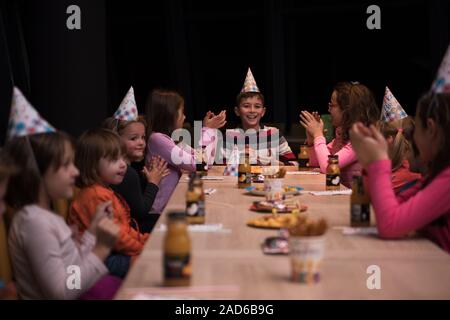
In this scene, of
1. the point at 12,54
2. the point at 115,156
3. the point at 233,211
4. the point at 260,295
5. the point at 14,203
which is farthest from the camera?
the point at 12,54

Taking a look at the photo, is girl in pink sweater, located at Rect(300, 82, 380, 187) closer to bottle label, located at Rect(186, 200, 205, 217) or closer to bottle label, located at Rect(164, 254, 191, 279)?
bottle label, located at Rect(186, 200, 205, 217)

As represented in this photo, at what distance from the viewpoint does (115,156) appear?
3254 mm

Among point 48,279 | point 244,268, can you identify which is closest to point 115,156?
point 48,279

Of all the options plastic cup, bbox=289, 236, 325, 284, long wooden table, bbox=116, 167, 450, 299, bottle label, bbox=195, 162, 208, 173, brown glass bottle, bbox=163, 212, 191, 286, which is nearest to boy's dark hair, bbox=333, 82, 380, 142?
bottle label, bbox=195, 162, 208, 173

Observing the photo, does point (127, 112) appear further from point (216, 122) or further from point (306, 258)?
point (306, 258)

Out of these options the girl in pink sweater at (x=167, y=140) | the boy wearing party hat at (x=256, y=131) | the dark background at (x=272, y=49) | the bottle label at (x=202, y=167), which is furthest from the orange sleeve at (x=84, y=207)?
the dark background at (x=272, y=49)

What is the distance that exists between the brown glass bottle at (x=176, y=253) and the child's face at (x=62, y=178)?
0.68 metres

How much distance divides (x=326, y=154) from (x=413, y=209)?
7.65ft

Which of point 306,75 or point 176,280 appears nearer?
point 176,280

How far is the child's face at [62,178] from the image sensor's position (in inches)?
93.0

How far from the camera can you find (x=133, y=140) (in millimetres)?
4379

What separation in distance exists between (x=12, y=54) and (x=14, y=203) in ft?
14.4

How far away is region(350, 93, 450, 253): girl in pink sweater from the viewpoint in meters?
2.36
